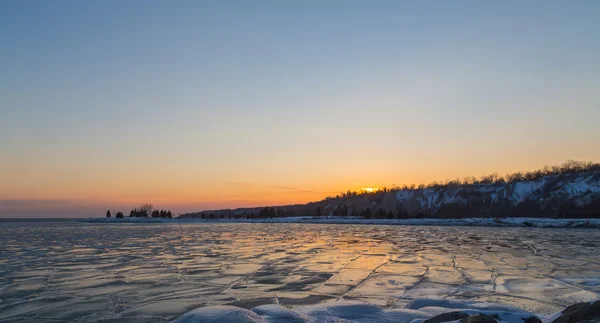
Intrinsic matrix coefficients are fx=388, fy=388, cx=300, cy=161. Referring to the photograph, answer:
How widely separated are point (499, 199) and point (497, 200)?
20.2 inches

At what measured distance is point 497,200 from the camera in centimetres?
9550

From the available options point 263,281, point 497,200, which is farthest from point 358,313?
point 497,200

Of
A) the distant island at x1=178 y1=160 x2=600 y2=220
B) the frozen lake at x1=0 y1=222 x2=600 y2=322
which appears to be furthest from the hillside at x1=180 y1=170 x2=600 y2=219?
the frozen lake at x1=0 y1=222 x2=600 y2=322

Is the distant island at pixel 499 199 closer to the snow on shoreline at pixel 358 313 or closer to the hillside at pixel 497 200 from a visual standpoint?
the hillside at pixel 497 200

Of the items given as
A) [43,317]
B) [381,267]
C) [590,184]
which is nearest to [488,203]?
[590,184]

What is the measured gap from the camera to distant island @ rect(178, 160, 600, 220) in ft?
250

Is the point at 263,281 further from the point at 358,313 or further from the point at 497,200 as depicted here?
the point at 497,200

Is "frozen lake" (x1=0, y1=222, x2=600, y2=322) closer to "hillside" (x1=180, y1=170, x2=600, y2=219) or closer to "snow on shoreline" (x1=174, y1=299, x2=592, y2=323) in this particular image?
"snow on shoreline" (x1=174, y1=299, x2=592, y2=323)

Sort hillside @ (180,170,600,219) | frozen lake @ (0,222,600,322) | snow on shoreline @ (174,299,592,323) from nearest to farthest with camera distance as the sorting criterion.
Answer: snow on shoreline @ (174,299,592,323) → frozen lake @ (0,222,600,322) → hillside @ (180,170,600,219)

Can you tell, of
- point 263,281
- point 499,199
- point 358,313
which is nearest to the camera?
point 358,313

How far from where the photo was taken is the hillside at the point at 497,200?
75750mm

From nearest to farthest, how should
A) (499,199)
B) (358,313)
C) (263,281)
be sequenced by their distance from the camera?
(358,313)
(263,281)
(499,199)

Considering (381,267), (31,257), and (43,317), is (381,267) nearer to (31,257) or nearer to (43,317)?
(43,317)

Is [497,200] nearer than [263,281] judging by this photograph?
No
